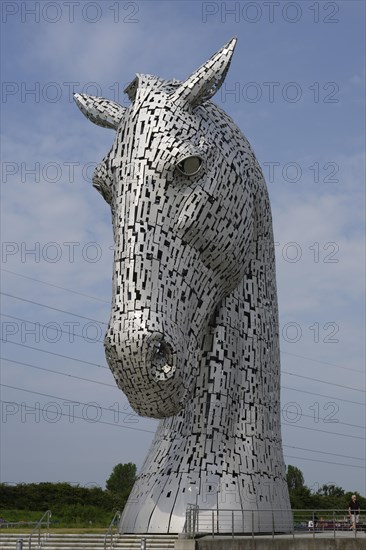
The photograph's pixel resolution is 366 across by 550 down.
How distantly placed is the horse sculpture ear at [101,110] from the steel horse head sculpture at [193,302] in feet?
0.06

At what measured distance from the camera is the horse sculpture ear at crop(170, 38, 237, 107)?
34.2 feet

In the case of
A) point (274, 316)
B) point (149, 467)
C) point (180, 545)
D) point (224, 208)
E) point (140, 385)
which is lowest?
point (180, 545)

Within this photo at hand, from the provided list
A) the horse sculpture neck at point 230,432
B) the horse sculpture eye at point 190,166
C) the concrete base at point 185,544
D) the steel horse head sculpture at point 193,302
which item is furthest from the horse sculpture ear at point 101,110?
the concrete base at point 185,544

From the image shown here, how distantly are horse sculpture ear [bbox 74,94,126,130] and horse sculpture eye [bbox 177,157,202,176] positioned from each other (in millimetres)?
1782

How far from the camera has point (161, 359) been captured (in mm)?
9148

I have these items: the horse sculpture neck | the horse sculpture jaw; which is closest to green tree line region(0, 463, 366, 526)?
the horse sculpture neck

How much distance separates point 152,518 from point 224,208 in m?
4.28

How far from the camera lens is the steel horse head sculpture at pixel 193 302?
30.7ft

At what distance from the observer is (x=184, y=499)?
410 inches

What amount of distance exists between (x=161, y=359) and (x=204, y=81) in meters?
3.84

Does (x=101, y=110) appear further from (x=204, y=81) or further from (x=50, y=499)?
(x=50, y=499)

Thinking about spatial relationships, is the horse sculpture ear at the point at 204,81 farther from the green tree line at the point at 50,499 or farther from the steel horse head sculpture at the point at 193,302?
the green tree line at the point at 50,499

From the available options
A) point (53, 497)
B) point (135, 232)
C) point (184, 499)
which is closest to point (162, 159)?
point (135, 232)

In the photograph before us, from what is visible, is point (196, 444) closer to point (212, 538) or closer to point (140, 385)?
point (212, 538)
